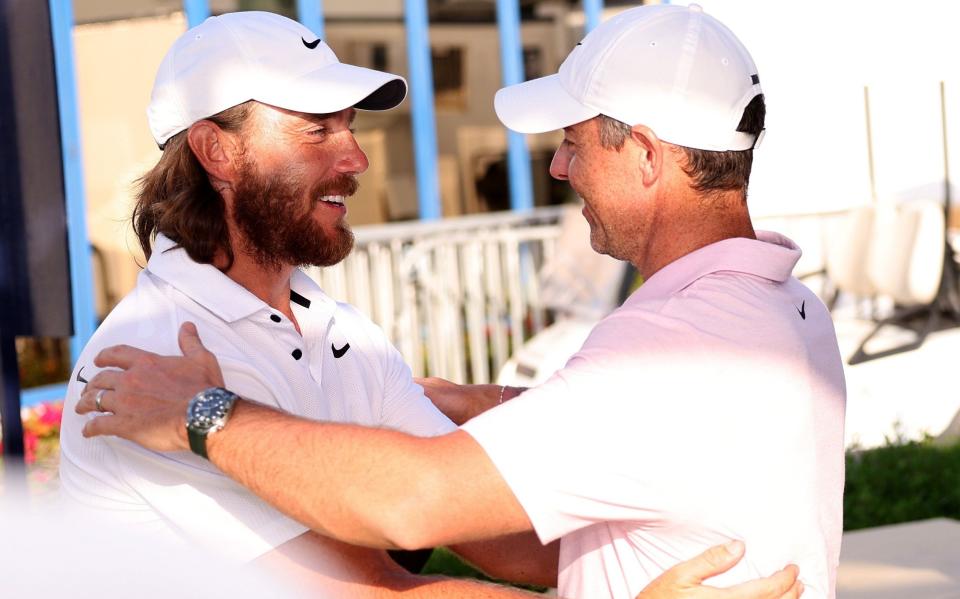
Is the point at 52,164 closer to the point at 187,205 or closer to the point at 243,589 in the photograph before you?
the point at 187,205

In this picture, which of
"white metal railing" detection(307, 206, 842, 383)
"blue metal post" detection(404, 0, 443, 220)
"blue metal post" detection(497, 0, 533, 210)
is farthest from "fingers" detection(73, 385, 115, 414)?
"blue metal post" detection(497, 0, 533, 210)

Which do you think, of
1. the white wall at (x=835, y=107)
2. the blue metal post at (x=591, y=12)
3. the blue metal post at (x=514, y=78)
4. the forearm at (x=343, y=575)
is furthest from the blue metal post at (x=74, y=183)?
the forearm at (x=343, y=575)

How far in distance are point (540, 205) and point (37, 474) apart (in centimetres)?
492

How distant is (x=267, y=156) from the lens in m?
2.85

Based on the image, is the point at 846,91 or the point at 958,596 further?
the point at 846,91

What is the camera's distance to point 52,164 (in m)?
3.29

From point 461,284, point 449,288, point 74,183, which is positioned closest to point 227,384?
point 74,183

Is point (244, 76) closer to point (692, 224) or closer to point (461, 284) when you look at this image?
point (692, 224)

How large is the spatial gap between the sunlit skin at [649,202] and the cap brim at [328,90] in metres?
0.53

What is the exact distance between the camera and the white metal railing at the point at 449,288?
8633 millimetres

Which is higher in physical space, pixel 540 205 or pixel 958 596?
pixel 540 205

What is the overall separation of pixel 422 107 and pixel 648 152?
7.51 metres

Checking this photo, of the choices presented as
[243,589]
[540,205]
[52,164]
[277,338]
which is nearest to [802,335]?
[277,338]

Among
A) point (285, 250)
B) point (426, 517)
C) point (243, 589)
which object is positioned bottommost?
point (426, 517)
